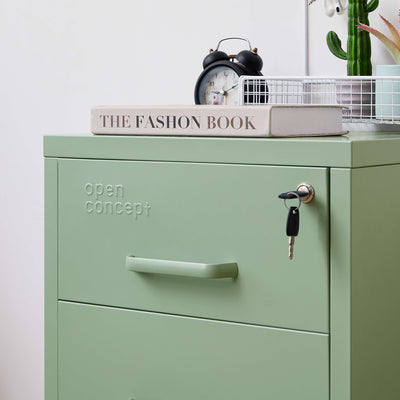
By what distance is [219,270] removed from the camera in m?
0.84

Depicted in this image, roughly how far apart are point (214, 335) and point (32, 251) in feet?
3.10

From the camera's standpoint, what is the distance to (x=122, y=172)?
911mm

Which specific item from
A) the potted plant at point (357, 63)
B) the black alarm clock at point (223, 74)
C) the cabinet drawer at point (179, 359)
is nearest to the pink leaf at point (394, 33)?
the potted plant at point (357, 63)

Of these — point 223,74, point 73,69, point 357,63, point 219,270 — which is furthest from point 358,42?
point 73,69

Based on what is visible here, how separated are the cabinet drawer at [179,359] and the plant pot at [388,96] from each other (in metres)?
0.42

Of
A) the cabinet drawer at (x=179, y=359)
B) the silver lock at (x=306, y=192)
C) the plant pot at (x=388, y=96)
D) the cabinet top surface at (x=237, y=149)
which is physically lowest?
the cabinet drawer at (x=179, y=359)

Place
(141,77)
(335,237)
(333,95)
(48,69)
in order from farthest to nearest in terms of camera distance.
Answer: (48,69) → (141,77) → (333,95) → (335,237)

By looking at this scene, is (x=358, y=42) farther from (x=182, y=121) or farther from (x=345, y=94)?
(x=182, y=121)

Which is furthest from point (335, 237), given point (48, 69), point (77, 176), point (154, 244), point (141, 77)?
point (48, 69)

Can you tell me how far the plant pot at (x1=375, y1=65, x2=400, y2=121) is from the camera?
1.07 m

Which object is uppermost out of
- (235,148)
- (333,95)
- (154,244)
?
(333,95)

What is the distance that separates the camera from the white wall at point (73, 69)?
133cm

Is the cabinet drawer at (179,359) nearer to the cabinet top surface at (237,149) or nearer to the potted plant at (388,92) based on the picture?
the cabinet top surface at (237,149)

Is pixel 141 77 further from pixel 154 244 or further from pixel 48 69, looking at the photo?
pixel 154 244
